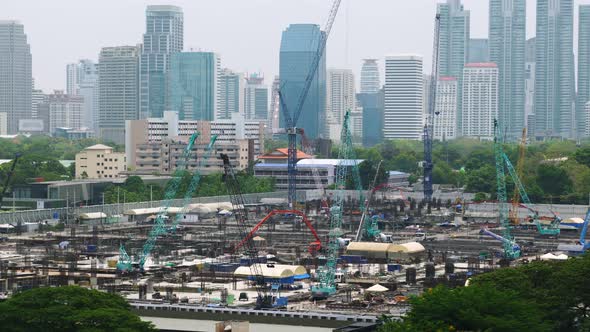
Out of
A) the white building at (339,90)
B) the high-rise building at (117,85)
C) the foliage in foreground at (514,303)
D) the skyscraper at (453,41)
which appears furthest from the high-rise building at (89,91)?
the foliage in foreground at (514,303)

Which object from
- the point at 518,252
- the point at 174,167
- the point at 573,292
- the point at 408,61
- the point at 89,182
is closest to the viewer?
the point at 573,292

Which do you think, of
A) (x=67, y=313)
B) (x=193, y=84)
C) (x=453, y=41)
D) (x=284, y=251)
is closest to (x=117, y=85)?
(x=193, y=84)

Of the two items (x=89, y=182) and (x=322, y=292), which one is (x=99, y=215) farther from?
(x=322, y=292)

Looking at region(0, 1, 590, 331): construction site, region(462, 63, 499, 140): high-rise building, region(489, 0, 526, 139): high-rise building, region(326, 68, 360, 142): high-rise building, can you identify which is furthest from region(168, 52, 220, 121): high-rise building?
region(0, 1, 590, 331): construction site

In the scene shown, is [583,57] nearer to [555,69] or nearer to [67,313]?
[555,69]

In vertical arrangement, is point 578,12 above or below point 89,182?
above

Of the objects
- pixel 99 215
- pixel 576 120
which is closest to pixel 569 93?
pixel 576 120

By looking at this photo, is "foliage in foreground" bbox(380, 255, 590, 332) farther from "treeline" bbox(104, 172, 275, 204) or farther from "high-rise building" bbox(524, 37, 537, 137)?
"high-rise building" bbox(524, 37, 537, 137)
